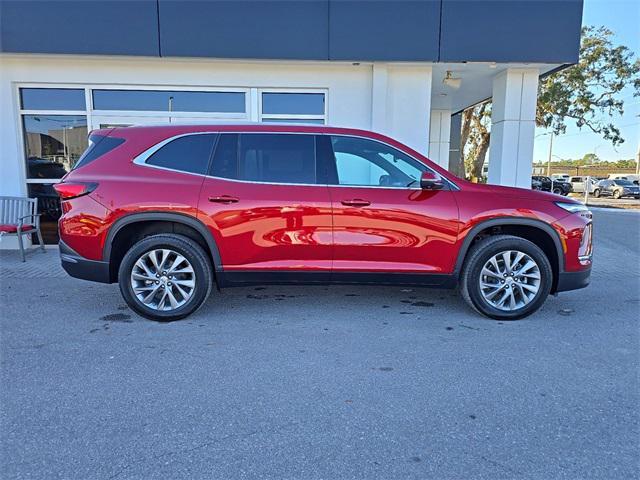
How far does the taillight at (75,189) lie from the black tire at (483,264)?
3.83m

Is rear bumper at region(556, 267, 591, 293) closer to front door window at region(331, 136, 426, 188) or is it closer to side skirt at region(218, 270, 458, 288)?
side skirt at region(218, 270, 458, 288)

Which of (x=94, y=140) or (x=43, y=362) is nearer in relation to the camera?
(x=43, y=362)

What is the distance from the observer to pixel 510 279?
4.53 metres

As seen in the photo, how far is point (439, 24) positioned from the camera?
728 cm

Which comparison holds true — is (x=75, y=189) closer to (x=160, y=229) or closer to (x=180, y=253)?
(x=160, y=229)

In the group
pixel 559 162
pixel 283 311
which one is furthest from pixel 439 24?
pixel 559 162

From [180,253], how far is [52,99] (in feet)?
18.5

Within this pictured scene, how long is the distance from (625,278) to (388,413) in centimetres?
557

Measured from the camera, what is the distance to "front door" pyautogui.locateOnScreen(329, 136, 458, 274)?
441cm

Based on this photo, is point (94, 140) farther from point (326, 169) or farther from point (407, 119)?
point (407, 119)

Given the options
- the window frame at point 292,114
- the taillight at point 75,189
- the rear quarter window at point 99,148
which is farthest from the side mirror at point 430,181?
the window frame at point 292,114

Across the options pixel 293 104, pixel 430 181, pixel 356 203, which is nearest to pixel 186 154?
pixel 356 203

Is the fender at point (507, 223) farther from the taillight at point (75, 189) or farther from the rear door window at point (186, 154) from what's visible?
the taillight at point (75, 189)

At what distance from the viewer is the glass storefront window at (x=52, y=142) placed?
8133 mm
